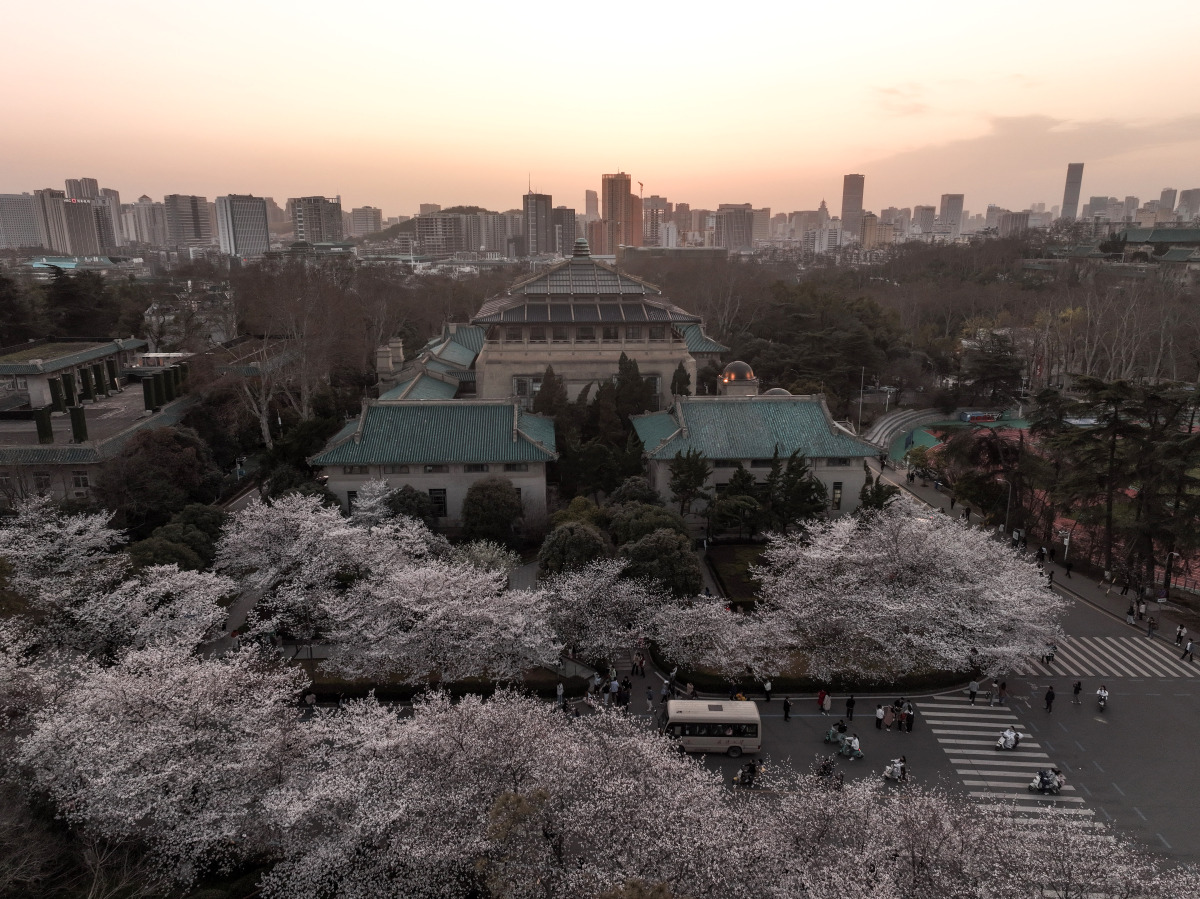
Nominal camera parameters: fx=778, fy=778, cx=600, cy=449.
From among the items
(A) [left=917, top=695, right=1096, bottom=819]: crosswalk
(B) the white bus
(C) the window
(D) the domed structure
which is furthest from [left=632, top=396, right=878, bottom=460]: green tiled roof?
(B) the white bus

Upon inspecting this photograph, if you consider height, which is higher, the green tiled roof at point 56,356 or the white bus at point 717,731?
the green tiled roof at point 56,356

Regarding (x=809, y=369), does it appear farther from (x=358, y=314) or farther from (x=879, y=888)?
(x=879, y=888)

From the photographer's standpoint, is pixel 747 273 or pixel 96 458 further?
pixel 747 273

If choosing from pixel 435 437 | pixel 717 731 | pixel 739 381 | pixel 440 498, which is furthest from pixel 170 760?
pixel 739 381

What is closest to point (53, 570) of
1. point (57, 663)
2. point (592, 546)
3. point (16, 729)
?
point (57, 663)

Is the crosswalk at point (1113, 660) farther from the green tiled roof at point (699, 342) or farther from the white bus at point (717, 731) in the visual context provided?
the green tiled roof at point (699, 342)

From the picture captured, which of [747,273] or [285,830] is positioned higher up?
[747,273]

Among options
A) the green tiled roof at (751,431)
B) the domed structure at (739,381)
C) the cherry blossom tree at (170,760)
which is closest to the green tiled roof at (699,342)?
the domed structure at (739,381)
